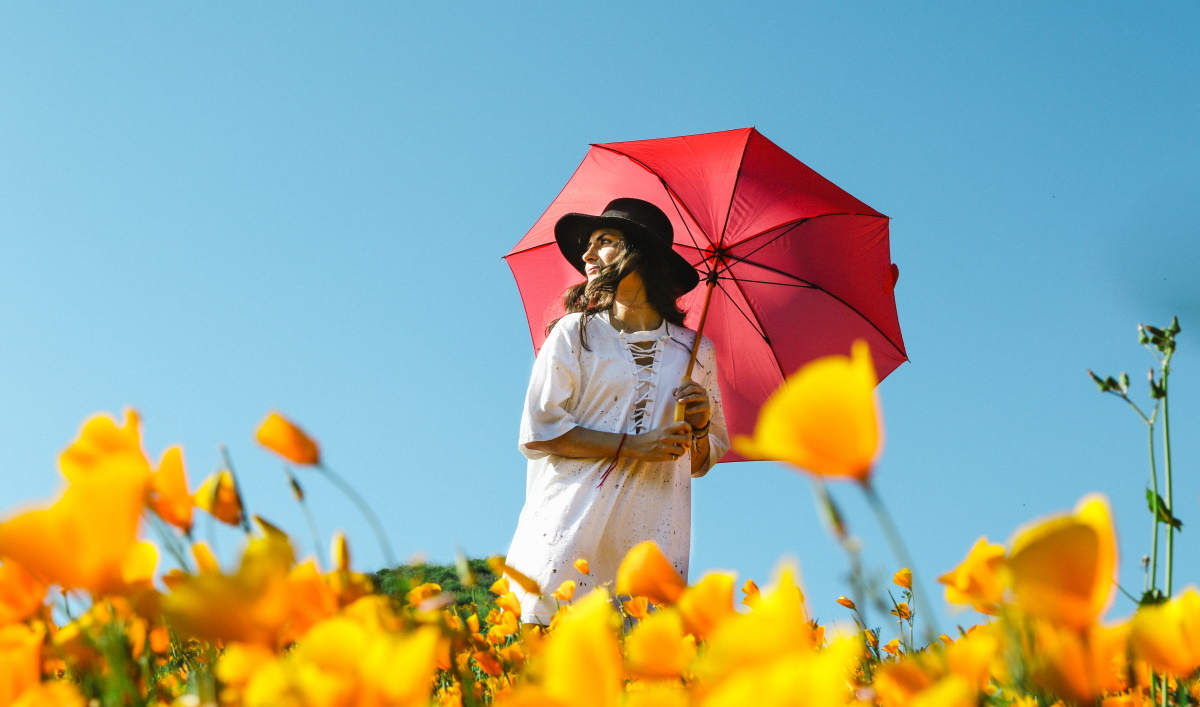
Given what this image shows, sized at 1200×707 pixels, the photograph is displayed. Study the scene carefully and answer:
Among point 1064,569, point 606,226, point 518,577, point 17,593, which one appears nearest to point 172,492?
point 17,593

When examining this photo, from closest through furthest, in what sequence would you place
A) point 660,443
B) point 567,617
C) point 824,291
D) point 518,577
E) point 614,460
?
1. point 567,617
2. point 518,577
3. point 660,443
4. point 614,460
5. point 824,291

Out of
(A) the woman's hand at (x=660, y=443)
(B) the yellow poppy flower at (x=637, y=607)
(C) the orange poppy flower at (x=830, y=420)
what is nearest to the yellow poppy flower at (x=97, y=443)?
(C) the orange poppy flower at (x=830, y=420)

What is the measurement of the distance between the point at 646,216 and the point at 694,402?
2.44 feet

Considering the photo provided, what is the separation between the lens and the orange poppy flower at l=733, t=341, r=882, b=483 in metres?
0.51

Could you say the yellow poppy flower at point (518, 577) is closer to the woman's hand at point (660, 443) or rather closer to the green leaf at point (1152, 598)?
the green leaf at point (1152, 598)

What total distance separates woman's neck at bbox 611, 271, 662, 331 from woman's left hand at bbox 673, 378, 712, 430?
1.05ft

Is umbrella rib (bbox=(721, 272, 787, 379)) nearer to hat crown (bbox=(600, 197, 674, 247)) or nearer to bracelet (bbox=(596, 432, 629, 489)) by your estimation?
hat crown (bbox=(600, 197, 674, 247))

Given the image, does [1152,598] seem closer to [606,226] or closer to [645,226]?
[645,226]

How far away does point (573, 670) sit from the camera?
1.56ft

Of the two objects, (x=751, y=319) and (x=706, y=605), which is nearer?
(x=706, y=605)

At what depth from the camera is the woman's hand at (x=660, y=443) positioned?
2861 mm

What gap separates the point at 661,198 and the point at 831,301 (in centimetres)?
84

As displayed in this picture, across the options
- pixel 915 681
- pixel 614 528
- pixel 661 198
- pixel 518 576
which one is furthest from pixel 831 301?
pixel 915 681

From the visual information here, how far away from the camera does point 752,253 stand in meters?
3.71
